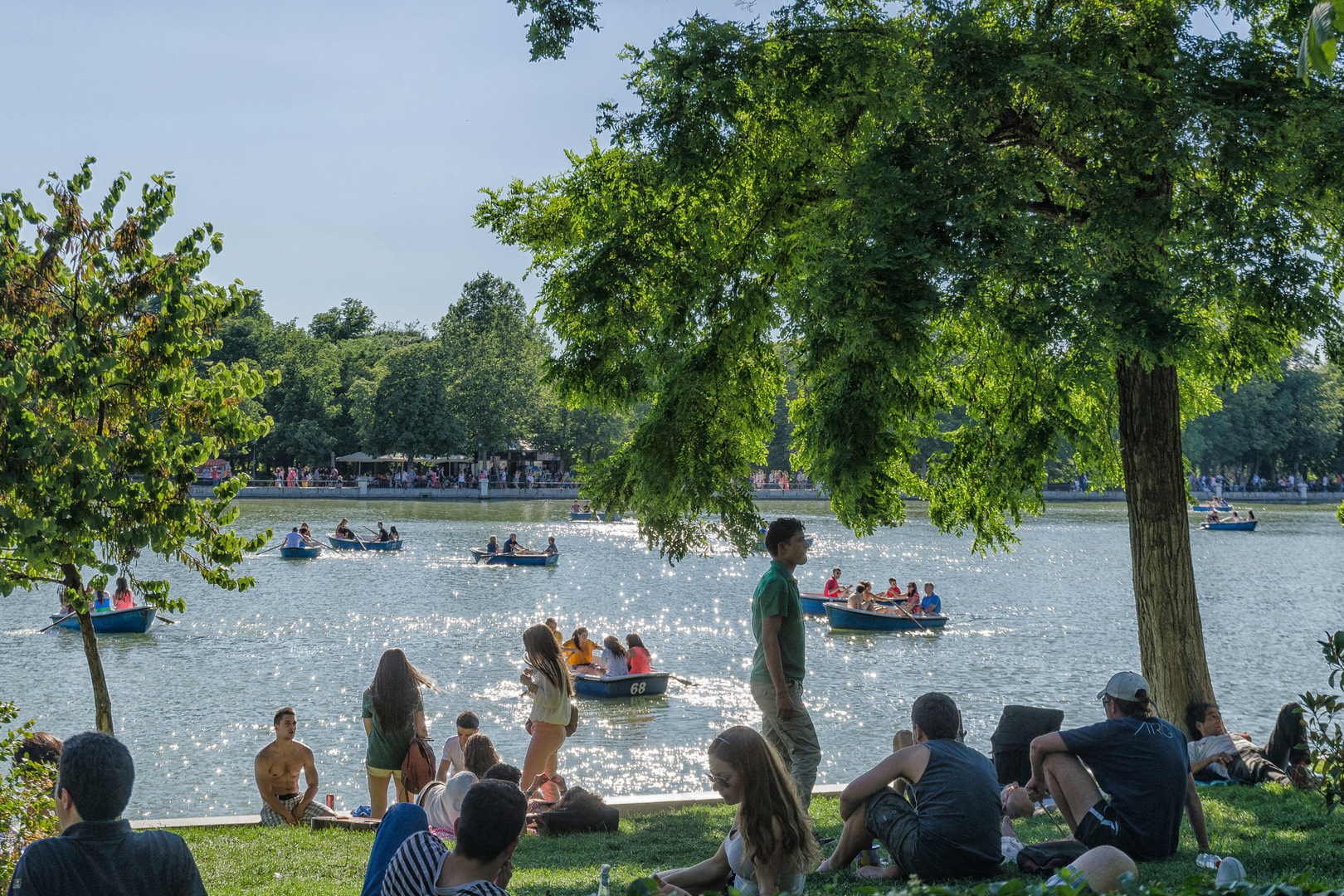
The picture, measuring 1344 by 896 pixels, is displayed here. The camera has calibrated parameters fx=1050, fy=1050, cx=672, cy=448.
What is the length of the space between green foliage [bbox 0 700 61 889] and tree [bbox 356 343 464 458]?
73.3 metres

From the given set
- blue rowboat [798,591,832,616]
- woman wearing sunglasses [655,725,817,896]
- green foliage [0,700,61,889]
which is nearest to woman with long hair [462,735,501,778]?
green foliage [0,700,61,889]

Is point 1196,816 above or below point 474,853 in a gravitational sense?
below

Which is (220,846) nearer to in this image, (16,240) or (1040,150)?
(16,240)

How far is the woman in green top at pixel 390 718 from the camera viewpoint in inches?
309

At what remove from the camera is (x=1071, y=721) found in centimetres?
1661

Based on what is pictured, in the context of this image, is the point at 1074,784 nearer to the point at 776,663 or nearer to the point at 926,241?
the point at 776,663

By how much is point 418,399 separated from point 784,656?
243 feet

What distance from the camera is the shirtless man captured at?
349 inches

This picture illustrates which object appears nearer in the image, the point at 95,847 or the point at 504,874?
the point at 95,847

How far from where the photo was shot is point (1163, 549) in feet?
31.5

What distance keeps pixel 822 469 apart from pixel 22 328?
6295 mm

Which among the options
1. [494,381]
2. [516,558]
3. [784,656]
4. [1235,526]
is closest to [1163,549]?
[784,656]

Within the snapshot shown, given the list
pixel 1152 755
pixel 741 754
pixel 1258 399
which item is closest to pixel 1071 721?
pixel 1152 755

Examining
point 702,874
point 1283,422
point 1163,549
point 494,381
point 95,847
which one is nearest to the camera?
point 95,847
